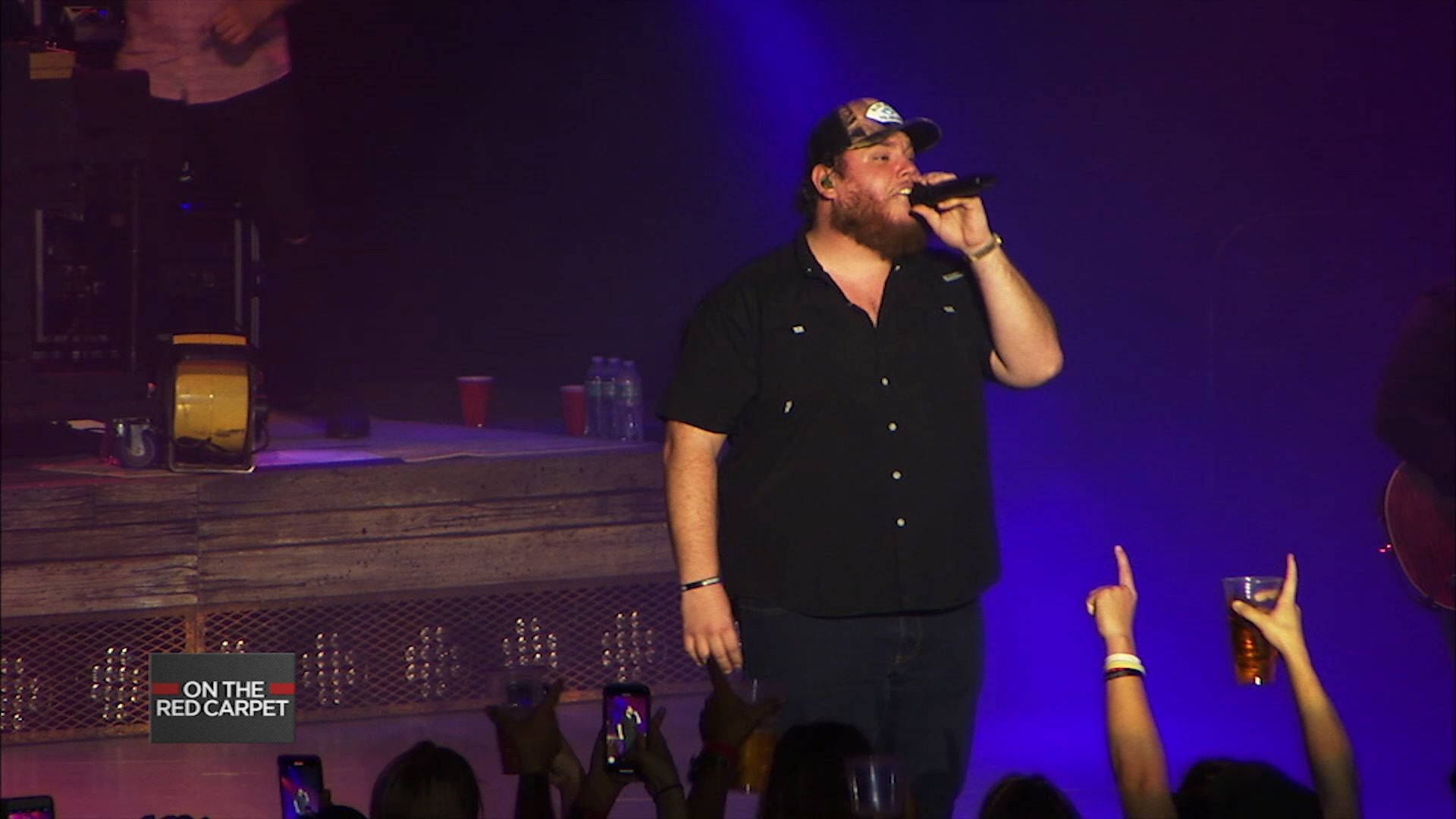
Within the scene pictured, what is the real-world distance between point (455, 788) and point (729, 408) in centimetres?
102

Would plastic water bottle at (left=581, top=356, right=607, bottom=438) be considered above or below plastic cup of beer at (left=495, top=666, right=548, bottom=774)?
above

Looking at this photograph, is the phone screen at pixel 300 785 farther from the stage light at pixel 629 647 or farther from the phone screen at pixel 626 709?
the stage light at pixel 629 647

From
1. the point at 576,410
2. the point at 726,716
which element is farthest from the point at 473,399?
the point at 726,716

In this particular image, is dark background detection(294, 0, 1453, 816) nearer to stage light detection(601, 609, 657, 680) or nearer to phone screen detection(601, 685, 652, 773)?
stage light detection(601, 609, 657, 680)

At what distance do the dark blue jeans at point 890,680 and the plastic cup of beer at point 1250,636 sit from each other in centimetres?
54

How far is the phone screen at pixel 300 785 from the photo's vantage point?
9.71ft

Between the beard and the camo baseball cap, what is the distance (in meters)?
0.10

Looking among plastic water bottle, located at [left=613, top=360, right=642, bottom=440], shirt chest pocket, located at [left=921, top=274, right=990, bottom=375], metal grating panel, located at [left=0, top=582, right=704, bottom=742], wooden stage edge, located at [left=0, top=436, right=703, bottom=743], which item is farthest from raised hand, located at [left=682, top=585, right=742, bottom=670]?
plastic water bottle, located at [left=613, top=360, right=642, bottom=440]

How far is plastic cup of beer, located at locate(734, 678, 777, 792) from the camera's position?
2.88 metres

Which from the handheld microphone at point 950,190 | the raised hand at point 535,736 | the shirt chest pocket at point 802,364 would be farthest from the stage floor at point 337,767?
the handheld microphone at point 950,190

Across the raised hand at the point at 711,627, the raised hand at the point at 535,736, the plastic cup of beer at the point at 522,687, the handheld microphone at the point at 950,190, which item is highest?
the handheld microphone at the point at 950,190

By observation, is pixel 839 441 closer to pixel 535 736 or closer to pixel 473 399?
pixel 535 736

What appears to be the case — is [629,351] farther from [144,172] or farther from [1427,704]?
[1427,704]

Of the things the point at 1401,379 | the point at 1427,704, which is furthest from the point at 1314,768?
the point at 1427,704
